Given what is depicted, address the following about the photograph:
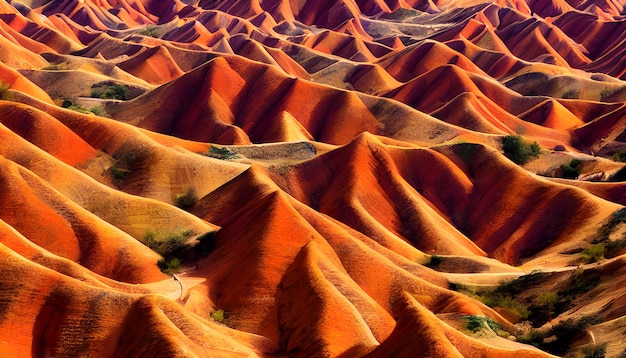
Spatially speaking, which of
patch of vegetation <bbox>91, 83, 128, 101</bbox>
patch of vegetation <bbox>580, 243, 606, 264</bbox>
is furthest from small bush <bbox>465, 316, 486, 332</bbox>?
patch of vegetation <bbox>91, 83, 128, 101</bbox>

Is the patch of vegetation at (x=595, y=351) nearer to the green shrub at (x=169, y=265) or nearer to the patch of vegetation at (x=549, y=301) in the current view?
the patch of vegetation at (x=549, y=301)

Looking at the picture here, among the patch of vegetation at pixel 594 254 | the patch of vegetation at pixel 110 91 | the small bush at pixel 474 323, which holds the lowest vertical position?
the patch of vegetation at pixel 594 254

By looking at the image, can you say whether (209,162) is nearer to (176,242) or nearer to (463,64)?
(176,242)

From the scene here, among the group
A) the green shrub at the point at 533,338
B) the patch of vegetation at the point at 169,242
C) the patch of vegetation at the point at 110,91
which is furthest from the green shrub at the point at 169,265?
the patch of vegetation at the point at 110,91

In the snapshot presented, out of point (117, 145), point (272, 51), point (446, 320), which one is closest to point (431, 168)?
point (117, 145)

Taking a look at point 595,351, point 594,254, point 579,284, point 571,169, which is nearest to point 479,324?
point 595,351

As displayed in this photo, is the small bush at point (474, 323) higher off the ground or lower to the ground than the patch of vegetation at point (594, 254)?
higher

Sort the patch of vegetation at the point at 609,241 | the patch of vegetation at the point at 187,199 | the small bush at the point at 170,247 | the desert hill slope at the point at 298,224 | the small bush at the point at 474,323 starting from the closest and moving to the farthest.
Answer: the desert hill slope at the point at 298,224, the small bush at the point at 474,323, the small bush at the point at 170,247, the patch of vegetation at the point at 609,241, the patch of vegetation at the point at 187,199
